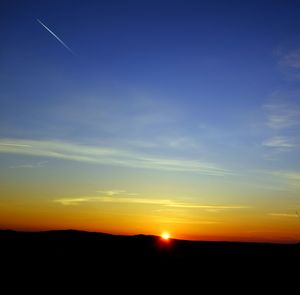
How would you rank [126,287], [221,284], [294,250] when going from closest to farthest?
[126,287], [221,284], [294,250]

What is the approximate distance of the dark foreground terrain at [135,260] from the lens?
1409 cm

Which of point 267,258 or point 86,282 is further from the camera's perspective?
point 267,258

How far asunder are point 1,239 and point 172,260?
28.1ft

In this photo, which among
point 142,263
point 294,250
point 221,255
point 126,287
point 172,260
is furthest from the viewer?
point 294,250

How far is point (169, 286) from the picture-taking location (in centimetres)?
1331

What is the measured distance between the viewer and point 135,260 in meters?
16.7

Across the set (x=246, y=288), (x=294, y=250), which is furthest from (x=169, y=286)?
(x=294, y=250)

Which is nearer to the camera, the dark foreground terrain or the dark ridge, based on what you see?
the dark foreground terrain

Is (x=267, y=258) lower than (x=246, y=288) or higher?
higher

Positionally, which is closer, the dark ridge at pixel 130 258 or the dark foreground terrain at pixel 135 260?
the dark foreground terrain at pixel 135 260

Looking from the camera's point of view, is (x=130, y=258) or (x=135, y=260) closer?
(x=135, y=260)

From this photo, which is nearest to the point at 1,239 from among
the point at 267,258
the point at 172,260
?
the point at 172,260

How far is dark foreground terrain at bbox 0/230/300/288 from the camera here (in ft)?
46.2

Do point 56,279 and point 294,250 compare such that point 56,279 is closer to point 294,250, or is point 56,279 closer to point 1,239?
point 1,239
